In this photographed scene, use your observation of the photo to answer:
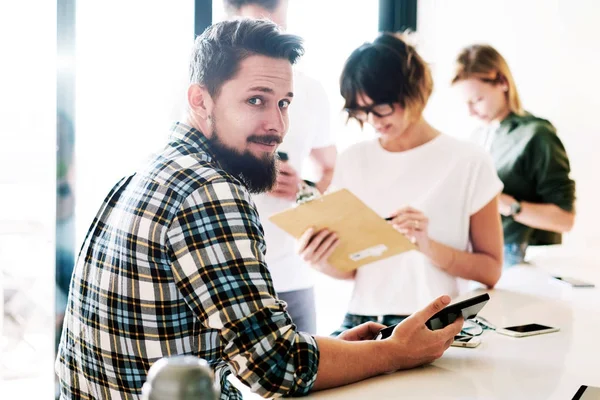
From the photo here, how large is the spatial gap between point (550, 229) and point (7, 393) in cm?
241

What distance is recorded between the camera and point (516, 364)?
3.97ft

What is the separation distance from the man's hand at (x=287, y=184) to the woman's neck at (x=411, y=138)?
32 centimetres

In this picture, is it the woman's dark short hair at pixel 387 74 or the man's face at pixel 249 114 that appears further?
the woman's dark short hair at pixel 387 74

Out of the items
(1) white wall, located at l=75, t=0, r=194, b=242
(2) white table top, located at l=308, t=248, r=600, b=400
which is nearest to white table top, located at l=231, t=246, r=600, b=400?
(2) white table top, located at l=308, t=248, r=600, b=400

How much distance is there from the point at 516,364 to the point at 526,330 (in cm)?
27

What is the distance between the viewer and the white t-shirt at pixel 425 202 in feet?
6.33

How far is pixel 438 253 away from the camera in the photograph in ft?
6.21

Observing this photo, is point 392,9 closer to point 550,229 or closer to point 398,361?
point 550,229

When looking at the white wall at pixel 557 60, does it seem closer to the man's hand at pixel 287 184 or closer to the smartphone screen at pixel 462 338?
the man's hand at pixel 287 184

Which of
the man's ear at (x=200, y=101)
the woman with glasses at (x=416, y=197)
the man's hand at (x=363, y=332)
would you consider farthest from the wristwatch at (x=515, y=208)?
the man's ear at (x=200, y=101)

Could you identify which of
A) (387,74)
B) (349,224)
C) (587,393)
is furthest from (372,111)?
(587,393)

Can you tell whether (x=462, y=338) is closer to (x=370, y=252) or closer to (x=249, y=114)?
(x=370, y=252)

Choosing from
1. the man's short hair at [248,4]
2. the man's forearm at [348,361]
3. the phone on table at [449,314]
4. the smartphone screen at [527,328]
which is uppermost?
the man's short hair at [248,4]

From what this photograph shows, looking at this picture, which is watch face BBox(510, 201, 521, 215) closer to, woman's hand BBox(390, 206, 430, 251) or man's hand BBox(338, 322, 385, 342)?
woman's hand BBox(390, 206, 430, 251)
